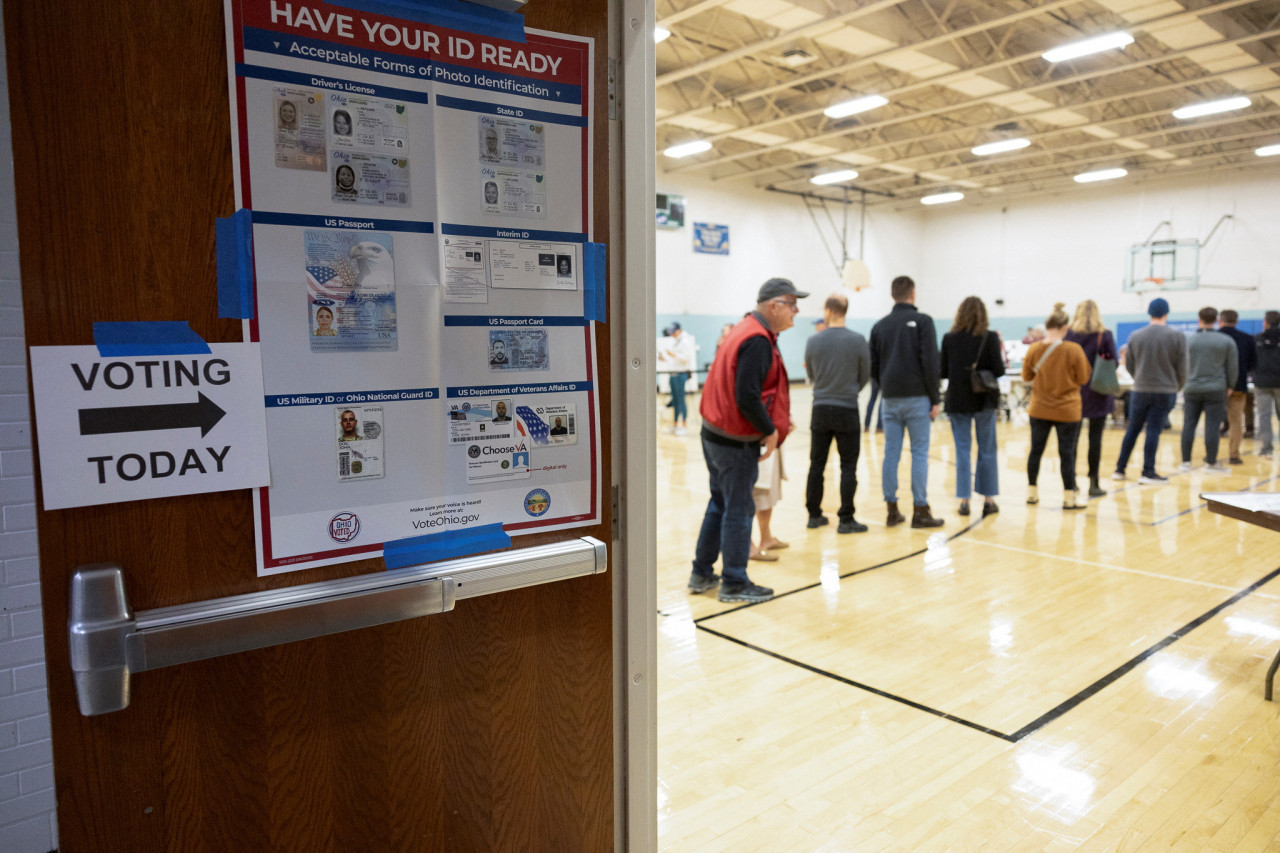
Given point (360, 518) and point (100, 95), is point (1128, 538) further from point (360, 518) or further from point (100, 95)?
point (100, 95)

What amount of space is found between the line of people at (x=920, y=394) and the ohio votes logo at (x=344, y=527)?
2759mm

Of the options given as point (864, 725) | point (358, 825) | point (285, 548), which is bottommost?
point (864, 725)

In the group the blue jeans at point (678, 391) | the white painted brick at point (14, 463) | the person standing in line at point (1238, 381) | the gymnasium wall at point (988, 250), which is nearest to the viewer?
the white painted brick at point (14, 463)

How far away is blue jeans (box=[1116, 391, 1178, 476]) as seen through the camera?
23.3 feet

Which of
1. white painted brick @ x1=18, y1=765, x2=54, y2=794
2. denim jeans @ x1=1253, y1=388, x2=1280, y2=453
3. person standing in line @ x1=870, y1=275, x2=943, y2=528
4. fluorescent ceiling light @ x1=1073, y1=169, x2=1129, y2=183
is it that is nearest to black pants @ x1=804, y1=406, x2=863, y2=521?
person standing in line @ x1=870, y1=275, x2=943, y2=528

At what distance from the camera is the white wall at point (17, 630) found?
2.12m

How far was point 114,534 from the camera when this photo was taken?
3.34 feet

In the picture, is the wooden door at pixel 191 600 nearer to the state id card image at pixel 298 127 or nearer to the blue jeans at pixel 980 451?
the state id card image at pixel 298 127

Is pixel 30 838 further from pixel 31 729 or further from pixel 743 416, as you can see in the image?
pixel 743 416

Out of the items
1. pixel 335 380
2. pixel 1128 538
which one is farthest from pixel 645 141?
pixel 1128 538

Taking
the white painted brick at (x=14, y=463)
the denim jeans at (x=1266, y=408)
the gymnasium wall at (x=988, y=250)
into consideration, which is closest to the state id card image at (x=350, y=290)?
the white painted brick at (x=14, y=463)

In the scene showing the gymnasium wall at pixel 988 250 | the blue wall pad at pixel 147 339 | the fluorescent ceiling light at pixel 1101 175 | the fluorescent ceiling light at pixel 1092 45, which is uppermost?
the fluorescent ceiling light at pixel 1101 175

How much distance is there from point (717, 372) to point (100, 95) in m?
3.16

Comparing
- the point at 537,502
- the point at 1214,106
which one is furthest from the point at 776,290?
the point at 1214,106
